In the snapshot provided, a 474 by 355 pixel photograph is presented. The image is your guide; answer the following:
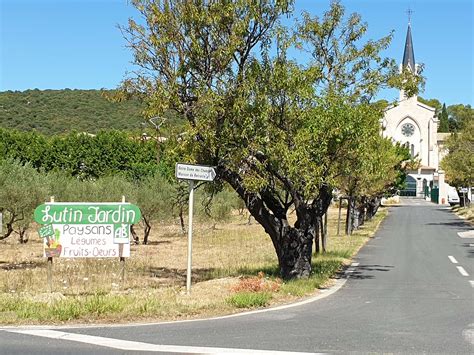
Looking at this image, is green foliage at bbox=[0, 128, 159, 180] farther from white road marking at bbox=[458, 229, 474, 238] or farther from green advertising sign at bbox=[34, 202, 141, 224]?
Result: green advertising sign at bbox=[34, 202, 141, 224]

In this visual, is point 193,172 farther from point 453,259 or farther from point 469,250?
point 469,250

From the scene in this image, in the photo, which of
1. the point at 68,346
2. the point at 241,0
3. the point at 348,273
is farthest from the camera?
the point at 348,273

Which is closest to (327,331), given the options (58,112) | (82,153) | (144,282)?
(144,282)

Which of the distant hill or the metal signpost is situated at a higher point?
the distant hill

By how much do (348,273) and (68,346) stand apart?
34.8 ft

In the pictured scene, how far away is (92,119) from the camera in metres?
87.9

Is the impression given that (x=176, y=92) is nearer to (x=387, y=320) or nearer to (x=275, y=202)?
(x=275, y=202)

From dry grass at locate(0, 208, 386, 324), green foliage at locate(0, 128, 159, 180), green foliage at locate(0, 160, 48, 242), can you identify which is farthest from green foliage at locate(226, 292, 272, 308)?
green foliage at locate(0, 128, 159, 180)

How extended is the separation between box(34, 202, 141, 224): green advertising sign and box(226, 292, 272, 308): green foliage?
289cm

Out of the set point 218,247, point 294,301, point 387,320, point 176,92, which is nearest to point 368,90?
point 176,92

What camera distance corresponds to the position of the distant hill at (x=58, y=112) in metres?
83.9

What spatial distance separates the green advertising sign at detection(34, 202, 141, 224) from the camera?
13.2 m

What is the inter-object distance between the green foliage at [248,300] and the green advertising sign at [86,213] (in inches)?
114

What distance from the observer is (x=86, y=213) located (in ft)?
43.8
